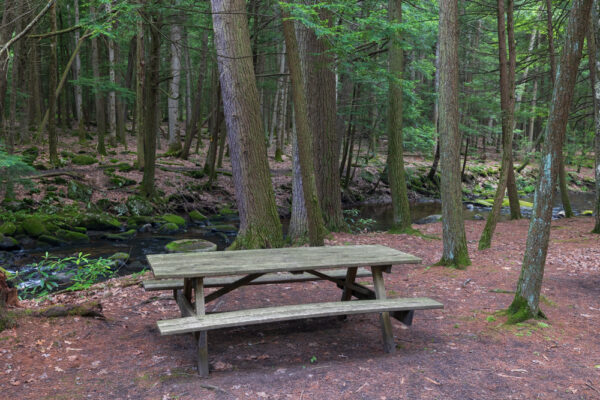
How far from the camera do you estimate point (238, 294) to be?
5.54 metres

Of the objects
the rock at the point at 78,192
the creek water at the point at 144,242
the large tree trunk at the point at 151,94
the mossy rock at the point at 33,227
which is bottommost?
the creek water at the point at 144,242

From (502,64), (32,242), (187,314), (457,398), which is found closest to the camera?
(457,398)

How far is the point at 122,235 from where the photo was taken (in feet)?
37.5

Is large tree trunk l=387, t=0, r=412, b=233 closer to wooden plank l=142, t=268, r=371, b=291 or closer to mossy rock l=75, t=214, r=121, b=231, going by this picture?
wooden plank l=142, t=268, r=371, b=291

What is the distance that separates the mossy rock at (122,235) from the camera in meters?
11.2

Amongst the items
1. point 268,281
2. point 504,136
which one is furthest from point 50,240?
point 504,136

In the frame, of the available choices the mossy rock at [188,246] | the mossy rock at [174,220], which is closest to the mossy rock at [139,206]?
the mossy rock at [174,220]

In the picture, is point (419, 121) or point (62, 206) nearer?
point (62, 206)

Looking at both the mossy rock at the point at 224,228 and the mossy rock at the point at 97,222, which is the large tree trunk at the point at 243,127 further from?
Result: the mossy rock at the point at 97,222

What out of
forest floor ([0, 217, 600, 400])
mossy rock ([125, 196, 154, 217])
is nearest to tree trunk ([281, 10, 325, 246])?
forest floor ([0, 217, 600, 400])

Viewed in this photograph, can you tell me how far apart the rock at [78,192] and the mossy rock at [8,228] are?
2.90 metres

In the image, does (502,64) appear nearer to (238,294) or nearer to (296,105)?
(296,105)

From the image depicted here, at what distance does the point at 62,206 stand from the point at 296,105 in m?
9.58

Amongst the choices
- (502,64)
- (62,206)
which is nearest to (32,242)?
(62,206)
